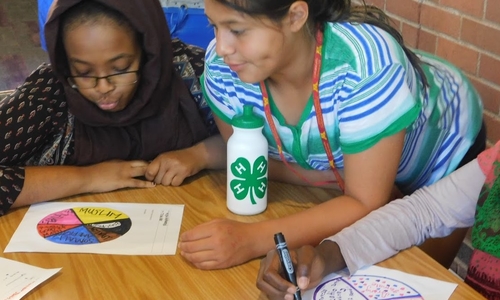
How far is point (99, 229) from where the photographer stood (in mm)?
1158

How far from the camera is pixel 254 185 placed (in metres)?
1.19

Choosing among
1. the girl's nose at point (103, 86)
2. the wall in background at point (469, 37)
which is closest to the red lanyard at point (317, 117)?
the girl's nose at point (103, 86)

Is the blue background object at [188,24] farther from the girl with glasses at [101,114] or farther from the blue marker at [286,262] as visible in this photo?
the blue marker at [286,262]

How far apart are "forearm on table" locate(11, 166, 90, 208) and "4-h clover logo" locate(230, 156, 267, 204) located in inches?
12.9

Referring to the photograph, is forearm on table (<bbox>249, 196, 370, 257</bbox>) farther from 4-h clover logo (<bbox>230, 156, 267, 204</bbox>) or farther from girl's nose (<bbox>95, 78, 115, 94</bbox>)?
girl's nose (<bbox>95, 78, 115, 94</bbox>)

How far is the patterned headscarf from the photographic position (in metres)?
1.32

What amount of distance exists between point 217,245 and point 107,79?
0.47 metres

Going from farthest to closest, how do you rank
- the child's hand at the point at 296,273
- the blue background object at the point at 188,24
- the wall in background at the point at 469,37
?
the blue background object at the point at 188,24 → the wall in background at the point at 469,37 → the child's hand at the point at 296,273

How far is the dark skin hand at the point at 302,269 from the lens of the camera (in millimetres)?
922

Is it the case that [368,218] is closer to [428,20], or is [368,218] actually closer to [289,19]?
[289,19]

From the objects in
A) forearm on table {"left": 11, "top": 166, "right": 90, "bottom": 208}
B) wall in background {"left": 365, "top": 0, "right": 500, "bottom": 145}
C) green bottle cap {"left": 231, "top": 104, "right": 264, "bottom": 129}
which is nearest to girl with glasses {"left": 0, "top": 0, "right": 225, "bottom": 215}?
forearm on table {"left": 11, "top": 166, "right": 90, "bottom": 208}

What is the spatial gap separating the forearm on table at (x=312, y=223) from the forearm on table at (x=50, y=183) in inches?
16.1

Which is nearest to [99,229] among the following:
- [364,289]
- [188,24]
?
[364,289]

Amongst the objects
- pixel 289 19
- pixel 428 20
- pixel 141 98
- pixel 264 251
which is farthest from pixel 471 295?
pixel 428 20
